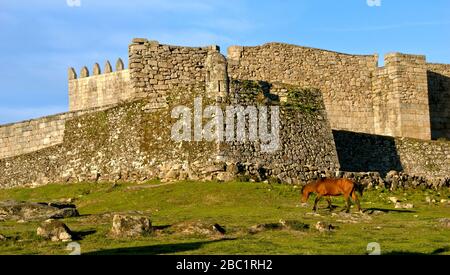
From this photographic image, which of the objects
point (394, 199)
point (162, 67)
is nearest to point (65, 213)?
point (394, 199)

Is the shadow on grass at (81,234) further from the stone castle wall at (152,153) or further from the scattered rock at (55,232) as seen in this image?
the stone castle wall at (152,153)

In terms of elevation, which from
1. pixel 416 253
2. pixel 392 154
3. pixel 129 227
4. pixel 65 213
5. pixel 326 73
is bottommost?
pixel 416 253

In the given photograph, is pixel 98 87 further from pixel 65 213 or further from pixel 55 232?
pixel 55 232

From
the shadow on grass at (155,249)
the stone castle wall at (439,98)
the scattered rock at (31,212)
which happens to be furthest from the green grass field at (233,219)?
the stone castle wall at (439,98)

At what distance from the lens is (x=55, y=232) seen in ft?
83.8

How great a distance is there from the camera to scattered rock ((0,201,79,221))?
31.5m

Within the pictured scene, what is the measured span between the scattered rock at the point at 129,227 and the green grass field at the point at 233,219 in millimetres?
327

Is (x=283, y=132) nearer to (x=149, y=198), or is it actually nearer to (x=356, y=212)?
(x=149, y=198)

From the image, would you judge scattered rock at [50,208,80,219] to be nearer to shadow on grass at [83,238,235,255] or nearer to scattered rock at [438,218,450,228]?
shadow on grass at [83,238,235,255]

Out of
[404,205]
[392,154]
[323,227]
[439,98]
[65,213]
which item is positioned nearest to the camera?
[323,227]

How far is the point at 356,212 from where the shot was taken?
106ft
